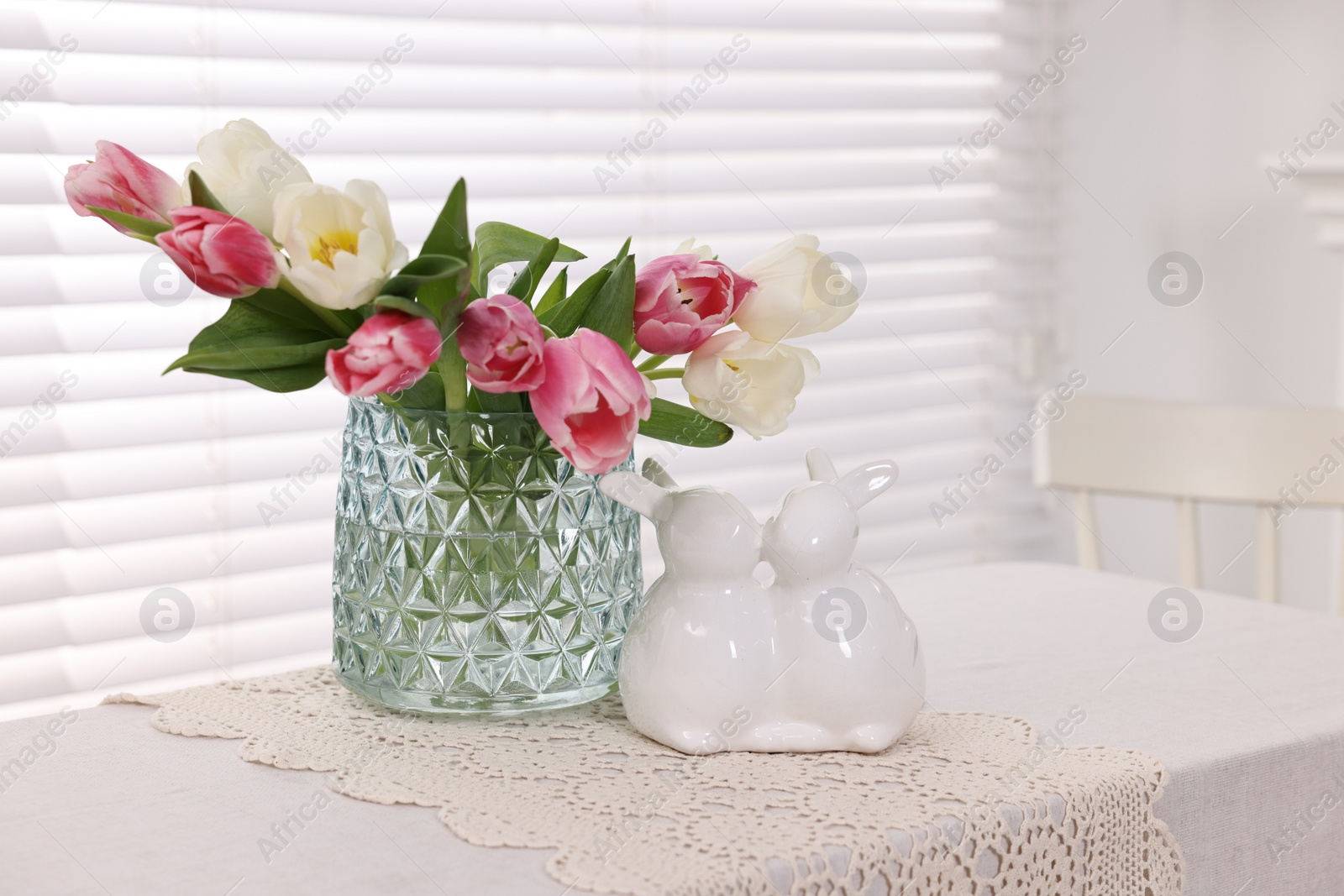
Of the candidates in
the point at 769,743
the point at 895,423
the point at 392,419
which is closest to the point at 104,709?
the point at 392,419

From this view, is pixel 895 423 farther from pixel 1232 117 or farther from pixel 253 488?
pixel 253 488

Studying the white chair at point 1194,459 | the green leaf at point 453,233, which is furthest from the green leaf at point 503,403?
the white chair at point 1194,459

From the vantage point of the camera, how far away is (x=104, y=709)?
2.75 feet

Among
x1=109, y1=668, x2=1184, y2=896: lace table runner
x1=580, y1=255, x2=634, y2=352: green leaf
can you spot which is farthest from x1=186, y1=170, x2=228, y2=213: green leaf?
x1=109, y1=668, x2=1184, y2=896: lace table runner

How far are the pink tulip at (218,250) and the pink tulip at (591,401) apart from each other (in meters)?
0.15

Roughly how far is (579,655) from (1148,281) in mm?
1954

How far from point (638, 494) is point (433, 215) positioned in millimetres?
1180

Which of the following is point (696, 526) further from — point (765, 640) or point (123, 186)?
point (123, 186)

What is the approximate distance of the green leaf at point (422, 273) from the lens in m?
0.64

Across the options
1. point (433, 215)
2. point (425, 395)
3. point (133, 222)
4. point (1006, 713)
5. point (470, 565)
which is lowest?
point (1006, 713)

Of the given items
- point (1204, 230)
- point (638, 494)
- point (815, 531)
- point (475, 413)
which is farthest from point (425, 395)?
point (1204, 230)

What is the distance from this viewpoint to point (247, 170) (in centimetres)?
69

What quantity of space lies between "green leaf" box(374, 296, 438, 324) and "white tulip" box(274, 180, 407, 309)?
1cm

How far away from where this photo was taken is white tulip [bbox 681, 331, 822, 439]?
742mm
